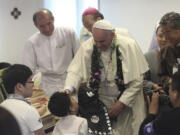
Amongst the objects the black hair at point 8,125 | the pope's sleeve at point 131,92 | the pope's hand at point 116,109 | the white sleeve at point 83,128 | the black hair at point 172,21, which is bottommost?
the pope's hand at point 116,109

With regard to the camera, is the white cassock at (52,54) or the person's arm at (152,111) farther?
the white cassock at (52,54)

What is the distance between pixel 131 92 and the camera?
2.38 metres

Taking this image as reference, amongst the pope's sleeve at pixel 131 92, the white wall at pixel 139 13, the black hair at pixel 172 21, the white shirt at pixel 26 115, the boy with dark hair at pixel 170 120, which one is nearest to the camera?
the boy with dark hair at pixel 170 120

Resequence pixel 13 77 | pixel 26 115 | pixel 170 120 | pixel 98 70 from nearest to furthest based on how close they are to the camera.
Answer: pixel 170 120, pixel 26 115, pixel 13 77, pixel 98 70

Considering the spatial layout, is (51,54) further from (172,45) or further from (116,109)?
(172,45)

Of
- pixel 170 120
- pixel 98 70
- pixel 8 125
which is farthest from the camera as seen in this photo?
pixel 98 70

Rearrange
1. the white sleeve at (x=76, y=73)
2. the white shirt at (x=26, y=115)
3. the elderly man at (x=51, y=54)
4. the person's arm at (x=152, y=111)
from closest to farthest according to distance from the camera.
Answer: the white shirt at (x=26, y=115) < the person's arm at (x=152, y=111) < the white sleeve at (x=76, y=73) < the elderly man at (x=51, y=54)

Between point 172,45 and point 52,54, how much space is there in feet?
4.80

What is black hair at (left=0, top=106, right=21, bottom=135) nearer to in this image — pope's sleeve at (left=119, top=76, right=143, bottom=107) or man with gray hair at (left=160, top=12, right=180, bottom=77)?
pope's sleeve at (left=119, top=76, right=143, bottom=107)

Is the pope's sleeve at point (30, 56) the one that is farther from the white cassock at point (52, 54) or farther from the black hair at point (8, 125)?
the black hair at point (8, 125)

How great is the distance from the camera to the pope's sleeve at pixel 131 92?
2354mm

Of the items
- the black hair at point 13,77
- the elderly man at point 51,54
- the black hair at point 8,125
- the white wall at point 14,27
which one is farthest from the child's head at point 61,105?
the white wall at point 14,27

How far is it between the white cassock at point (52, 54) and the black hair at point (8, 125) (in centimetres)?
215

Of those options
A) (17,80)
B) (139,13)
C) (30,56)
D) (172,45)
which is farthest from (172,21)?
(139,13)
